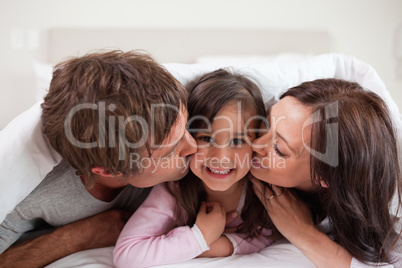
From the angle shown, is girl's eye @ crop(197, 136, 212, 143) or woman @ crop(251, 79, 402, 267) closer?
woman @ crop(251, 79, 402, 267)

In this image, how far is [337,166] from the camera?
916 mm

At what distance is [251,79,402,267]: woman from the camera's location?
2.94 feet

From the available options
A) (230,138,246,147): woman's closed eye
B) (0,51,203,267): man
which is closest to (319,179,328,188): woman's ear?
(230,138,246,147): woman's closed eye

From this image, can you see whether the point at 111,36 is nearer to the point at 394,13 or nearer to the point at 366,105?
the point at 366,105

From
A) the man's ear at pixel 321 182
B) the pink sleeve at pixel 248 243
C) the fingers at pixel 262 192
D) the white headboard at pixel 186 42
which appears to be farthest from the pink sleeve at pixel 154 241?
the white headboard at pixel 186 42

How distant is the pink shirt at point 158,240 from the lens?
0.98 meters

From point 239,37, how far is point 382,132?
1.23 meters

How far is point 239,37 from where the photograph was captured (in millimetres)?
2014

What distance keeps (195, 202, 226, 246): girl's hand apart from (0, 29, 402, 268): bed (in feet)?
0.21

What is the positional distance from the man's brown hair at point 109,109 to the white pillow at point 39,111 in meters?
0.04

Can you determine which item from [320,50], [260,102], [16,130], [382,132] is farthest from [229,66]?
[320,50]

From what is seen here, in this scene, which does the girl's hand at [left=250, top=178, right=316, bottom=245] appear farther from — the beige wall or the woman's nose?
the beige wall

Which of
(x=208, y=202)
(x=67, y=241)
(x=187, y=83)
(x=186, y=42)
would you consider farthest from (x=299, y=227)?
(x=186, y=42)

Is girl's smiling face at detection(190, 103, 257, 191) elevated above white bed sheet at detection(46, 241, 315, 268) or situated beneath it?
elevated above
